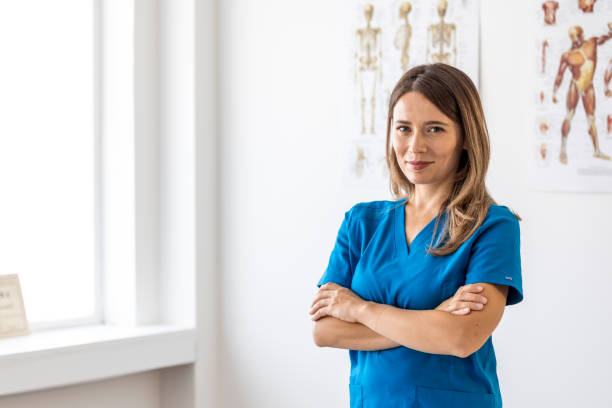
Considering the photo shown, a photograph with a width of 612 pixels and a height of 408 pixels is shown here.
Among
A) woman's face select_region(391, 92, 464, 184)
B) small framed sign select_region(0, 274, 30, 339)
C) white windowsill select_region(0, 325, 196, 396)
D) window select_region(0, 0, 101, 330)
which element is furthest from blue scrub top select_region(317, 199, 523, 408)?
window select_region(0, 0, 101, 330)

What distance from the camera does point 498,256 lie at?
4.71 ft

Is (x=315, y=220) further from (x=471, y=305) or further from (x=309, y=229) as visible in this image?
(x=471, y=305)

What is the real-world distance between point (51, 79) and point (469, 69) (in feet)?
5.25

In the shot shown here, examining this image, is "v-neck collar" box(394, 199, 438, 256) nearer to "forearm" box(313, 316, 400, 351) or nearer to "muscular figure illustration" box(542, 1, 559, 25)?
"forearm" box(313, 316, 400, 351)

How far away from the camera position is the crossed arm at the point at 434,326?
4.63ft

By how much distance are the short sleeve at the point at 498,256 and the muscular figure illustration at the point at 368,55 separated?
999 mm

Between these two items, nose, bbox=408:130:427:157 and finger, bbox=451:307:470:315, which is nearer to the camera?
finger, bbox=451:307:470:315

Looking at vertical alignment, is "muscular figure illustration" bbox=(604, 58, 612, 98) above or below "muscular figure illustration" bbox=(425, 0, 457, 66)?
below

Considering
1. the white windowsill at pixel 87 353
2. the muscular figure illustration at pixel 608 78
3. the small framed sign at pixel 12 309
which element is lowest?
the white windowsill at pixel 87 353

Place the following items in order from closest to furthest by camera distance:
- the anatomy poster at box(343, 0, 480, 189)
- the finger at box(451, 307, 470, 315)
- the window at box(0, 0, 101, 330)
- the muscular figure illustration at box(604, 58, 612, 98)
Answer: the finger at box(451, 307, 470, 315) → the muscular figure illustration at box(604, 58, 612, 98) → the anatomy poster at box(343, 0, 480, 189) → the window at box(0, 0, 101, 330)

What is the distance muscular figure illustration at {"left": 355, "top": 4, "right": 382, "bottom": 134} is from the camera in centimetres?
238

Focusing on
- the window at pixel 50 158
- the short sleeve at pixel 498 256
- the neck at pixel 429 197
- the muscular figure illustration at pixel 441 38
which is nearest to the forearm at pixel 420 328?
the short sleeve at pixel 498 256

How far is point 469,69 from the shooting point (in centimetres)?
215

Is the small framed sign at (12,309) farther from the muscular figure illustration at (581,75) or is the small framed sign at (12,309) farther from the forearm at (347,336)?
the muscular figure illustration at (581,75)
